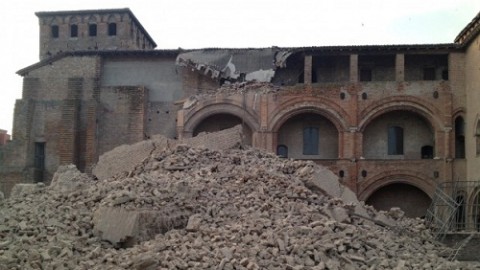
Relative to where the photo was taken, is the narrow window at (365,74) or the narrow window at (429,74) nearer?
the narrow window at (429,74)

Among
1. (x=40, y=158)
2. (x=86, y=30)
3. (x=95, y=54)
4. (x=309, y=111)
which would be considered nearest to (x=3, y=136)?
(x=86, y=30)

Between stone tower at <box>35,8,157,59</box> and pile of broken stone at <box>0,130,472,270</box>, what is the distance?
70.8 ft

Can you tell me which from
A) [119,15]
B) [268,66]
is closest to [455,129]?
[268,66]

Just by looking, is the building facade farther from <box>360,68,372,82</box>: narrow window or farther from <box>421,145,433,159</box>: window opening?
<box>421,145,433,159</box>: window opening

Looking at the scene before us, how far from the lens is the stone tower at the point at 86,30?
116ft

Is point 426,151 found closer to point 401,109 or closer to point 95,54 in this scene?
point 401,109

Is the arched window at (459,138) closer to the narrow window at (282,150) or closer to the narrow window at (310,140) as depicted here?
the narrow window at (310,140)

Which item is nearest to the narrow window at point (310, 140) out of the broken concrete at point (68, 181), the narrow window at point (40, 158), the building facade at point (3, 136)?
the broken concrete at point (68, 181)

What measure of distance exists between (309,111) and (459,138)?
599 centimetres

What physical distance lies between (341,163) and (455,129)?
472 cm

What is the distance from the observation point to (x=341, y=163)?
78.4 ft

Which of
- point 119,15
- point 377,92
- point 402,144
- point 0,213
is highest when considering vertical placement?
point 119,15

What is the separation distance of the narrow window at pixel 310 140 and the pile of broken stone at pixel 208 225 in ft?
33.5

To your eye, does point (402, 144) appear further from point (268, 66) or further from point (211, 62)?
point (211, 62)
